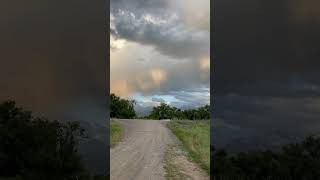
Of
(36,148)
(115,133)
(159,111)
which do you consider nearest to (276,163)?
(159,111)

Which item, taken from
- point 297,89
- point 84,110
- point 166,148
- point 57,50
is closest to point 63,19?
point 57,50

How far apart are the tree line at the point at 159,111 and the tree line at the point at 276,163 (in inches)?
24.7

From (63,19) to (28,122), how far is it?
Result: 1.22 meters

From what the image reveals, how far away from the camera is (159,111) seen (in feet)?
20.0

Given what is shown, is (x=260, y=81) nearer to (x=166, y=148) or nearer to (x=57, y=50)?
(x=166, y=148)

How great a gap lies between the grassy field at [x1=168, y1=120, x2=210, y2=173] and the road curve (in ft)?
0.41

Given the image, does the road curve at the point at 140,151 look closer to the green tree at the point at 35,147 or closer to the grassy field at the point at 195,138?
the grassy field at the point at 195,138

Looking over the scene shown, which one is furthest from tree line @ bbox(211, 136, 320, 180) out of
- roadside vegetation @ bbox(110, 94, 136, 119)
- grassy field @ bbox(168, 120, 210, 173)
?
roadside vegetation @ bbox(110, 94, 136, 119)

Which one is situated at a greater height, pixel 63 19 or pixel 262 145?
pixel 63 19

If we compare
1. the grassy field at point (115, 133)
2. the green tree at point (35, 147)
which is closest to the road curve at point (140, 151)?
the grassy field at point (115, 133)

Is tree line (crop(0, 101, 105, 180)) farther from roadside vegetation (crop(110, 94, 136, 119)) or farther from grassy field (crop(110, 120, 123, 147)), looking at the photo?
roadside vegetation (crop(110, 94, 136, 119))

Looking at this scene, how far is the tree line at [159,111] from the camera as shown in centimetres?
593

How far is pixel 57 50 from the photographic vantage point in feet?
18.0

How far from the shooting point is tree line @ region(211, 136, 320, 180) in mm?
5191
